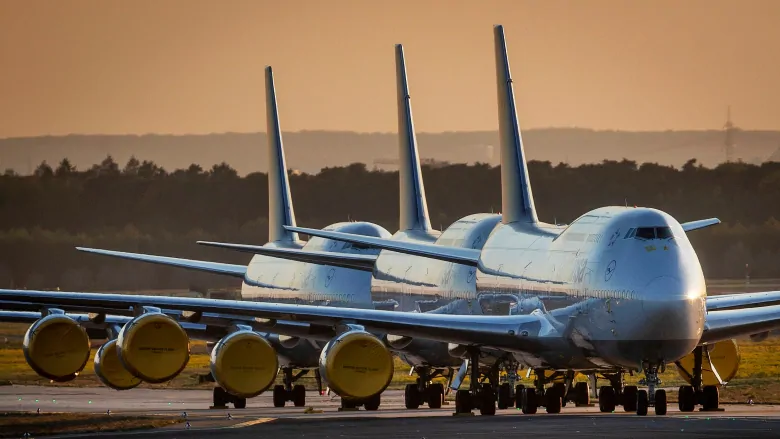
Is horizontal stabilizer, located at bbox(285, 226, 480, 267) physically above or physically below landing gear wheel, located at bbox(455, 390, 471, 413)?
above

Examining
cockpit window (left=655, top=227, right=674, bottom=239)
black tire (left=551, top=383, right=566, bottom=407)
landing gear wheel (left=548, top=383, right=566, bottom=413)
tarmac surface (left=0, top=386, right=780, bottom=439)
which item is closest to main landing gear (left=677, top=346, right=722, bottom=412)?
tarmac surface (left=0, top=386, right=780, bottom=439)

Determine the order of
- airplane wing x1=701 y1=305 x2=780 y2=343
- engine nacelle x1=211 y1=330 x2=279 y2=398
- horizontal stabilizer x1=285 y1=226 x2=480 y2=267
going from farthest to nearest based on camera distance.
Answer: horizontal stabilizer x1=285 y1=226 x2=480 y2=267 → airplane wing x1=701 y1=305 x2=780 y2=343 → engine nacelle x1=211 y1=330 x2=279 y2=398

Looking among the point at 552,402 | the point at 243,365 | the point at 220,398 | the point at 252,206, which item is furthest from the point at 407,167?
the point at 252,206

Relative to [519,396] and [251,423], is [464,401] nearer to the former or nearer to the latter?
[519,396]

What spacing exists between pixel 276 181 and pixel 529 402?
19154mm

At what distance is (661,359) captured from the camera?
3002cm

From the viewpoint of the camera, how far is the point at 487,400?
111ft

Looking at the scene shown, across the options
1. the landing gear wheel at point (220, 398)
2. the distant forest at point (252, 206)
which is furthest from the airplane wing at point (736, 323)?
the distant forest at point (252, 206)

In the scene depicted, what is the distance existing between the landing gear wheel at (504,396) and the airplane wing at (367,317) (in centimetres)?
242

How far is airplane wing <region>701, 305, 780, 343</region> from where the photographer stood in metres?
32.6

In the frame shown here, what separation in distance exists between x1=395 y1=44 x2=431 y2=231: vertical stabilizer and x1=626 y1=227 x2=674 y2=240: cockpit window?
14136 mm

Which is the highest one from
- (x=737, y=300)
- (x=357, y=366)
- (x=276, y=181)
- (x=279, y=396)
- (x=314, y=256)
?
(x=276, y=181)

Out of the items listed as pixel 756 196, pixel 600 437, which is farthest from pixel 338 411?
pixel 756 196

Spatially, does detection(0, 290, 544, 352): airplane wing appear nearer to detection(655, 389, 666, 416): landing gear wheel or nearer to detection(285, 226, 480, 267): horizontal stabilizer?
detection(655, 389, 666, 416): landing gear wheel
